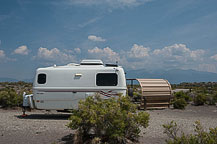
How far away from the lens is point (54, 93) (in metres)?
9.95

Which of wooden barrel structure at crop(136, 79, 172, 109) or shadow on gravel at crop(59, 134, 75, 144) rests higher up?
wooden barrel structure at crop(136, 79, 172, 109)

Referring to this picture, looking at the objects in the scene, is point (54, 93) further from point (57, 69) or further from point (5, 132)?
point (5, 132)

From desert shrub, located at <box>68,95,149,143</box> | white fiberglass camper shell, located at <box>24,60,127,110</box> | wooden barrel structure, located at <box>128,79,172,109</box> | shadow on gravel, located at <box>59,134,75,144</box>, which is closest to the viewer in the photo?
desert shrub, located at <box>68,95,149,143</box>

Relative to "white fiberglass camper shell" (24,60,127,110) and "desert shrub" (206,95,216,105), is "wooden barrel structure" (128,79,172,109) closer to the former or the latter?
"desert shrub" (206,95,216,105)

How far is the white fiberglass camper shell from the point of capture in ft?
32.5

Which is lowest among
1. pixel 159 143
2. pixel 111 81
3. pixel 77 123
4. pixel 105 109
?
pixel 159 143

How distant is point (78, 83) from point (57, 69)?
1232mm

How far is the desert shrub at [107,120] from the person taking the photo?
5.16 meters

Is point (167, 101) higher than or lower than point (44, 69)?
lower

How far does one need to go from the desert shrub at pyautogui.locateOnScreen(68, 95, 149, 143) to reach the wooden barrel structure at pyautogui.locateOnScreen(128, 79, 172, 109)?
10.0 meters

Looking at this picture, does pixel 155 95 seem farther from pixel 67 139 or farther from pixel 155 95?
pixel 67 139

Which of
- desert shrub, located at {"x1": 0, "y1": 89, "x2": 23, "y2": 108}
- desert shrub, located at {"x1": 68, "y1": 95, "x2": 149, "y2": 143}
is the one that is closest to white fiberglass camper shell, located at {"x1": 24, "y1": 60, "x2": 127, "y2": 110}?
desert shrub, located at {"x1": 68, "y1": 95, "x2": 149, "y2": 143}

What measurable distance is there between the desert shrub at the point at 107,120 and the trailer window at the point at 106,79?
4.09m

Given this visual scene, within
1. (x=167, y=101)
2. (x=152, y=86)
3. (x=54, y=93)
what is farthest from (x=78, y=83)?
(x=167, y=101)
